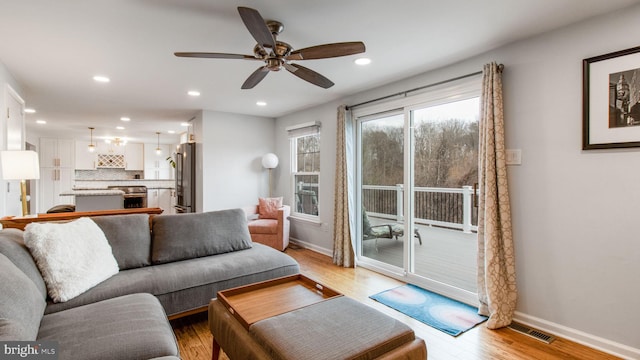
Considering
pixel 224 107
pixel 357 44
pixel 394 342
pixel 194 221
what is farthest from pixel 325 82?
pixel 224 107

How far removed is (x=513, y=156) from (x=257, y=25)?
92.4 inches

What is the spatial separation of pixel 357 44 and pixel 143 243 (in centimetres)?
247

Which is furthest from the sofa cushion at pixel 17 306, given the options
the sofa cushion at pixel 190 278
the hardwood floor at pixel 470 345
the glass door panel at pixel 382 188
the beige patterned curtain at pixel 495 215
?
the glass door panel at pixel 382 188

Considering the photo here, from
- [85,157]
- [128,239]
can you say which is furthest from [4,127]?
[85,157]

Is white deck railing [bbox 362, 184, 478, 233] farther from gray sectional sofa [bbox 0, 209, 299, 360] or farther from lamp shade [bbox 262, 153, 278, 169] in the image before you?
lamp shade [bbox 262, 153, 278, 169]

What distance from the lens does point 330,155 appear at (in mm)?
4676

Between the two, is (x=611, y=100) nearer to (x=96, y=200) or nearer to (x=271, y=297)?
(x=271, y=297)

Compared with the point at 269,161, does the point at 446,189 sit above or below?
below

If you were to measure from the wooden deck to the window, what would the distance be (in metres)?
1.34

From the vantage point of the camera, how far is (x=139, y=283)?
2.20 m

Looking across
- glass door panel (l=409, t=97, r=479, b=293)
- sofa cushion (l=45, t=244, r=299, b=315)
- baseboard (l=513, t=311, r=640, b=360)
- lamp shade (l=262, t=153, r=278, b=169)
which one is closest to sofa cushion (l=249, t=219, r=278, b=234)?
lamp shade (l=262, t=153, r=278, b=169)

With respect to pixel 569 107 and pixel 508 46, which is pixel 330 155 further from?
pixel 569 107

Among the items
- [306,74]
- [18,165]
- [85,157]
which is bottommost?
[18,165]

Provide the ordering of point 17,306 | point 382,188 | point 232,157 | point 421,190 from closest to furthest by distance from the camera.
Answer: point 17,306, point 382,188, point 421,190, point 232,157
